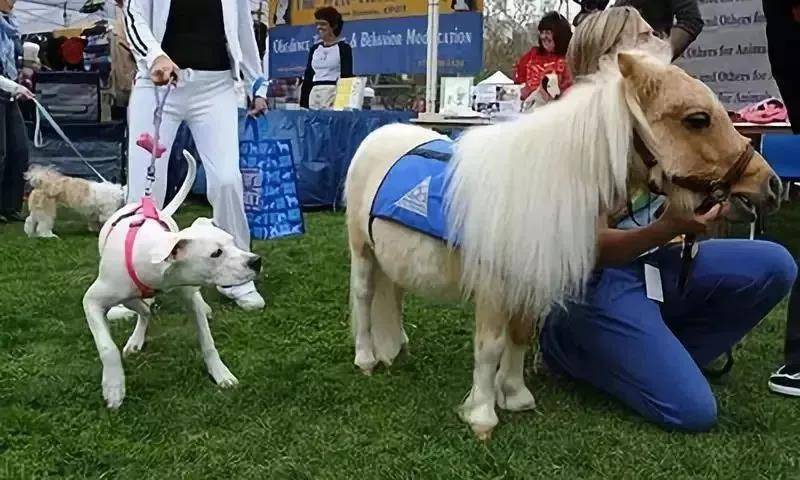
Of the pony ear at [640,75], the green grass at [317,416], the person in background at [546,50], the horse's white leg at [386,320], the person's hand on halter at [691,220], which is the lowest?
the green grass at [317,416]

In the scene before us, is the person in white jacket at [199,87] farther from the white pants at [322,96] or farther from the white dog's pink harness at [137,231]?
the white pants at [322,96]

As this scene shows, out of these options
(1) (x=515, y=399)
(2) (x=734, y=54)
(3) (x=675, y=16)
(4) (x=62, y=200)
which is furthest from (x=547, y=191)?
(2) (x=734, y=54)

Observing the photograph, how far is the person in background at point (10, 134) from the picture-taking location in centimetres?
746

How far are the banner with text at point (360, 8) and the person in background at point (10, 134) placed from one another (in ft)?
14.5

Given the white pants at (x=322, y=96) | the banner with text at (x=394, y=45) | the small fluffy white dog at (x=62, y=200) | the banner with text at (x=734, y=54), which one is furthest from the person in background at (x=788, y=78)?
the banner with text at (x=394, y=45)

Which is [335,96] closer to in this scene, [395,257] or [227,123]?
[227,123]

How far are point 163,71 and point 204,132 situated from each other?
574 mm

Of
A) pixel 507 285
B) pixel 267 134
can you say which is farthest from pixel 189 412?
pixel 267 134

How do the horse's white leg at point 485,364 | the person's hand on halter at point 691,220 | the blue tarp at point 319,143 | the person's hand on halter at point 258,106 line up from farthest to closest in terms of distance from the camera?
1. the blue tarp at point 319,143
2. the person's hand on halter at point 258,106
3. the horse's white leg at point 485,364
4. the person's hand on halter at point 691,220

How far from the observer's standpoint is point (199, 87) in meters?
4.27

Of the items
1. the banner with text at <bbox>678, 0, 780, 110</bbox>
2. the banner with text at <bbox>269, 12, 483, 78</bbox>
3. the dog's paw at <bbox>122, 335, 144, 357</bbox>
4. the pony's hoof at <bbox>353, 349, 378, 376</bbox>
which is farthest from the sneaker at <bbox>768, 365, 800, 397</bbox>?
the banner with text at <bbox>269, 12, 483, 78</bbox>

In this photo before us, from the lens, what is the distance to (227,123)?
14.3ft

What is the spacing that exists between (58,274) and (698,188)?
13.8ft

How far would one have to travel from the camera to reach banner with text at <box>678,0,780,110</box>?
24.9 ft
